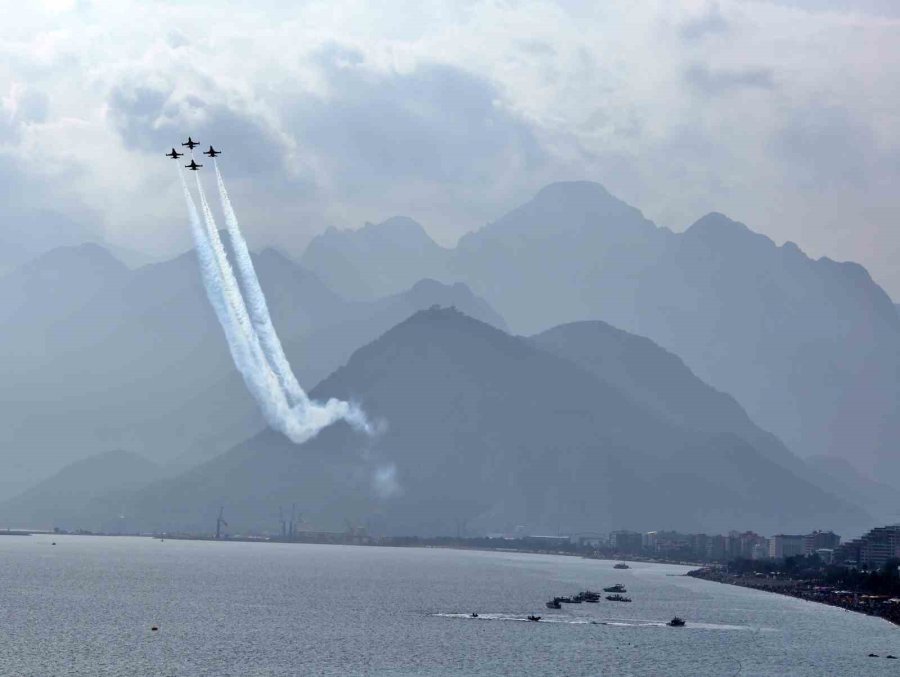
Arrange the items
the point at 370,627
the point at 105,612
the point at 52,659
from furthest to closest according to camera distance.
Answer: the point at 105,612, the point at 370,627, the point at 52,659

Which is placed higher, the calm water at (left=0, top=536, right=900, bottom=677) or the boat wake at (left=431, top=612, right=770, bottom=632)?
the boat wake at (left=431, top=612, right=770, bottom=632)

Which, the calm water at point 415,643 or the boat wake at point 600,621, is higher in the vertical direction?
the boat wake at point 600,621

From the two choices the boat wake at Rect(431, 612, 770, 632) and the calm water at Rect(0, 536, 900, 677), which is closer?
the calm water at Rect(0, 536, 900, 677)

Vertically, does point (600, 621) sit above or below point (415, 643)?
above

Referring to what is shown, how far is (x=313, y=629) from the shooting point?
17300 cm

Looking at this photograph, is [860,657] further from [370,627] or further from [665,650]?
[370,627]

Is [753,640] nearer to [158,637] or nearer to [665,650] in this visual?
[665,650]

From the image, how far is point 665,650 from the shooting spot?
158m

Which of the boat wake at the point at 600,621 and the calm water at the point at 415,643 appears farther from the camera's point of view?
the boat wake at the point at 600,621

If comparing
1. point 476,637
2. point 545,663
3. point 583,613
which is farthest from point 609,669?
point 583,613

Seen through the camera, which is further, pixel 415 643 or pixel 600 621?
pixel 600 621

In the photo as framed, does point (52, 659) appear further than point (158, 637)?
No

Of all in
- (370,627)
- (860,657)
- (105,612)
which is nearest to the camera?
(860,657)

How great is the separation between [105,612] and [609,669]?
72.8m
